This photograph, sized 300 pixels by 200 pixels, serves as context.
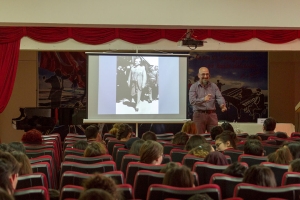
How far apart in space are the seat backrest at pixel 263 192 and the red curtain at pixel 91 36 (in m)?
8.15

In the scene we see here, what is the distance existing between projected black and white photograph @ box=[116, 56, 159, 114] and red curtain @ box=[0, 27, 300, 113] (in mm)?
1356

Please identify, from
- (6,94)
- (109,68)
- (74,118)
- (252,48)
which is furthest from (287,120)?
(6,94)

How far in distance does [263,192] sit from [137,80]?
724cm

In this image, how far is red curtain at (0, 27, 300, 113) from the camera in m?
10.9

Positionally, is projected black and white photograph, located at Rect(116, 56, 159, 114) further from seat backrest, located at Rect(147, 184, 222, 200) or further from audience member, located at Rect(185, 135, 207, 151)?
seat backrest, located at Rect(147, 184, 222, 200)

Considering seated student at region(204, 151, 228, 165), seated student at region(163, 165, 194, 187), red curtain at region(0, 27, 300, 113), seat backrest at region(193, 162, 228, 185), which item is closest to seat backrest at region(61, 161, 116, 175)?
seat backrest at region(193, 162, 228, 185)

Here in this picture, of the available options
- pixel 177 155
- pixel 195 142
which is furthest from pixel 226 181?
pixel 195 142

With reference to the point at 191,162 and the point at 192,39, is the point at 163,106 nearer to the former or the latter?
the point at 192,39

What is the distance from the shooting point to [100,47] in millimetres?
12164

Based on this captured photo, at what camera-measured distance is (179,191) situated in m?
3.41

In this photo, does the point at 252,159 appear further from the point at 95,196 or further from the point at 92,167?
the point at 95,196

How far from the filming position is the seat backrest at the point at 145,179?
411 cm

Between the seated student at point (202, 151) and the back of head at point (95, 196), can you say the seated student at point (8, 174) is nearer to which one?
the back of head at point (95, 196)

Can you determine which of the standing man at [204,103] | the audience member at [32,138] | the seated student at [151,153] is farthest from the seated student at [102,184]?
the standing man at [204,103]
